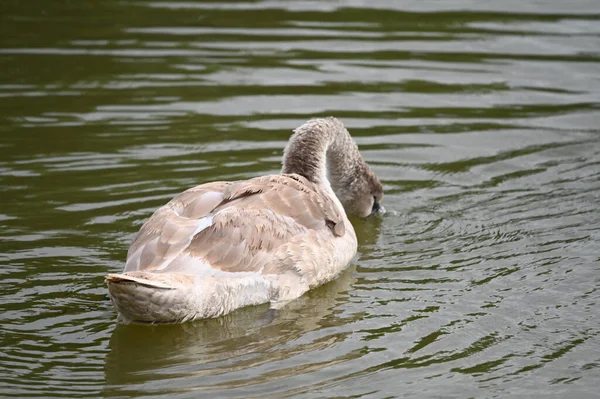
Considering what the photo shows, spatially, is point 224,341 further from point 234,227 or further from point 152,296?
point 234,227

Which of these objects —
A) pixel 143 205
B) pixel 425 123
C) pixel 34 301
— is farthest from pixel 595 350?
pixel 425 123

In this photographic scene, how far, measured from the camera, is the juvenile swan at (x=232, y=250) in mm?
6906

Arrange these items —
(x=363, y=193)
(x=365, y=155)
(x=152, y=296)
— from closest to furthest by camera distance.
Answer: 1. (x=152, y=296)
2. (x=363, y=193)
3. (x=365, y=155)

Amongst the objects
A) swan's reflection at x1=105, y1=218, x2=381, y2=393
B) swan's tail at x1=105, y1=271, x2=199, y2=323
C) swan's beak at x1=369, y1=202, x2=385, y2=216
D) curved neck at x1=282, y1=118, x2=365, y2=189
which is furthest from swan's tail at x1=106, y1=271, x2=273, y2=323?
swan's beak at x1=369, y1=202, x2=385, y2=216

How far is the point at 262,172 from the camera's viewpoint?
10.4 meters

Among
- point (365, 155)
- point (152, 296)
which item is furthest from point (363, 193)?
point (152, 296)

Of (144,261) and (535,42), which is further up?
(535,42)

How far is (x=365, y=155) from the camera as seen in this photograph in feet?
36.4

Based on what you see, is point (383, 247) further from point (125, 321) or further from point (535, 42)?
point (535, 42)

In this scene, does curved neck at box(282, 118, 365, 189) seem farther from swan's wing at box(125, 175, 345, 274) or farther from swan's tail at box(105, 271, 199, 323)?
swan's tail at box(105, 271, 199, 323)

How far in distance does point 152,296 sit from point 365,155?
4.72m

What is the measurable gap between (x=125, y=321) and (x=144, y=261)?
42 centimetres

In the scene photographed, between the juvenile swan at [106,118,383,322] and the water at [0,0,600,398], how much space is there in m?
0.18

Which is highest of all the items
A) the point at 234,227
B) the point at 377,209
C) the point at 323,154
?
the point at 323,154
